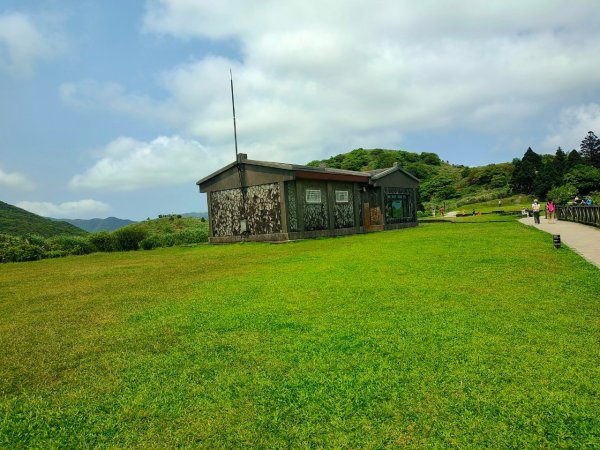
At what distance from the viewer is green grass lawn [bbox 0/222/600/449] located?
323 centimetres

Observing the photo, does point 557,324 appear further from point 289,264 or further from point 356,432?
point 289,264

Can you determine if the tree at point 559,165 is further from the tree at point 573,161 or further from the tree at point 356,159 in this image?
the tree at point 356,159

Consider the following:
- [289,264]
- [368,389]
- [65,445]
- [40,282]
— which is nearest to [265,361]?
[368,389]

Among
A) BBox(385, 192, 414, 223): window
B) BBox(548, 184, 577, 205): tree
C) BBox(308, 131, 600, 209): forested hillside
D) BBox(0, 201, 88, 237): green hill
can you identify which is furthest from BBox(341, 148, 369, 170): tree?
BBox(385, 192, 414, 223): window

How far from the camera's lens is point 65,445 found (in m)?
3.22

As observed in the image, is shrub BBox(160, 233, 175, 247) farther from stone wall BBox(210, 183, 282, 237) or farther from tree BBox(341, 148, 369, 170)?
tree BBox(341, 148, 369, 170)

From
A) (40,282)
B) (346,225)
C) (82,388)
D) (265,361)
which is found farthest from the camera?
(346,225)

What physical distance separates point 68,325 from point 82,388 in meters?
2.89

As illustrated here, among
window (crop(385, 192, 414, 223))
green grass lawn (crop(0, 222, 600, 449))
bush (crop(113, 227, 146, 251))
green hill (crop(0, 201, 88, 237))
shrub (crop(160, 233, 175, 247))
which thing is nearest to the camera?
green grass lawn (crop(0, 222, 600, 449))

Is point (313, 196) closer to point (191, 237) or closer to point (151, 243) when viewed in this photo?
point (191, 237)

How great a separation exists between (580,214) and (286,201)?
1871 centimetres

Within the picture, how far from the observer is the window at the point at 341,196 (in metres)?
26.0

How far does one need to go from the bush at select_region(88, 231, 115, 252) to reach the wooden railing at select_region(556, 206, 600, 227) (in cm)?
2897

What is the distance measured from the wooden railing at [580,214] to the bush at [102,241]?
2897 cm
